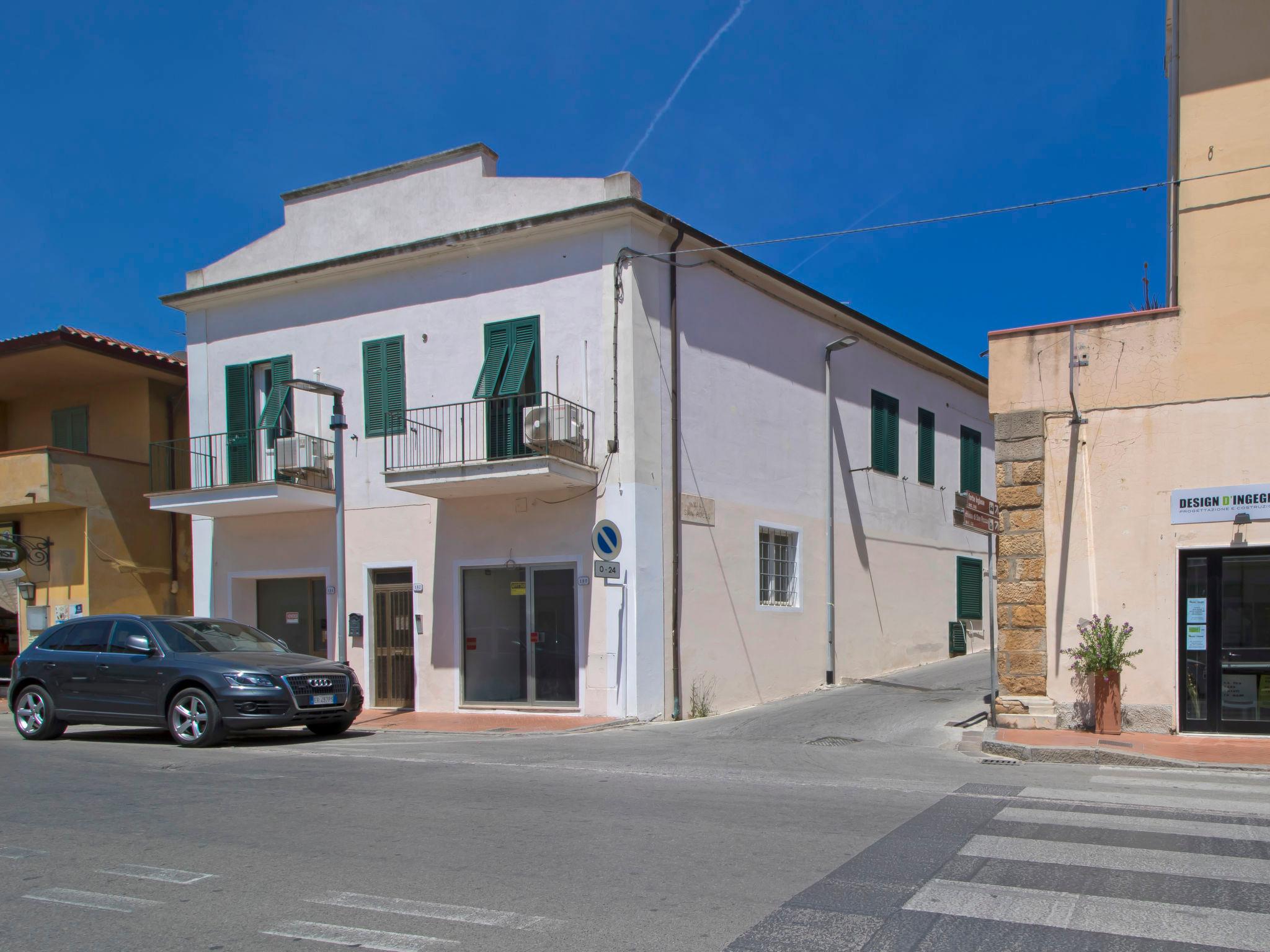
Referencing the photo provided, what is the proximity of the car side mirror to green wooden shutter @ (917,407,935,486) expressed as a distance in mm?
15838

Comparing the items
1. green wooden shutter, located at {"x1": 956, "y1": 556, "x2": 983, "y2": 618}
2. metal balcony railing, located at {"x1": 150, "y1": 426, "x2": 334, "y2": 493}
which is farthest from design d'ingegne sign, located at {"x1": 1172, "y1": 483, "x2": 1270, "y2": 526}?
green wooden shutter, located at {"x1": 956, "y1": 556, "x2": 983, "y2": 618}

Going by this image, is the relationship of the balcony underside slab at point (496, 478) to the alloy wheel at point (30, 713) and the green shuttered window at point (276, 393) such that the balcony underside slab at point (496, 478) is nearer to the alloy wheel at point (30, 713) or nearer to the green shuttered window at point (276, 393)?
the green shuttered window at point (276, 393)

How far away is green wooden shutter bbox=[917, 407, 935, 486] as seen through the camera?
23031 millimetres

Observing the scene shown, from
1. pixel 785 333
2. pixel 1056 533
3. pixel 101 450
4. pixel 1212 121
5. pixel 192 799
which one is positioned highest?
pixel 1212 121

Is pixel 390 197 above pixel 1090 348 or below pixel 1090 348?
above

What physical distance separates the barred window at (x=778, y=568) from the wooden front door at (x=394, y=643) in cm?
569

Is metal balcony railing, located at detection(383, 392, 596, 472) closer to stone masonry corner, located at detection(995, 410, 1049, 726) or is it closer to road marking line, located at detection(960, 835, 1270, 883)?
stone masonry corner, located at detection(995, 410, 1049, 726)

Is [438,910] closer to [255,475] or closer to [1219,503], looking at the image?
[1219,503]

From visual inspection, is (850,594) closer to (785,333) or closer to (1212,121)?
(785,333)

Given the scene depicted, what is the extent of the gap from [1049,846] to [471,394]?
11.6 meters

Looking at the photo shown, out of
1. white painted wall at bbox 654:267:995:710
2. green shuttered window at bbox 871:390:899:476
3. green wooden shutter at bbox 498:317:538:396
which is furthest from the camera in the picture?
green shuttered window at bbox 871:390:899:476

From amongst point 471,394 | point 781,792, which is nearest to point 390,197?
point 471,394

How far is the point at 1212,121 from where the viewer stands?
1159 cm

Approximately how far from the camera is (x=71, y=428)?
22.7 meters
